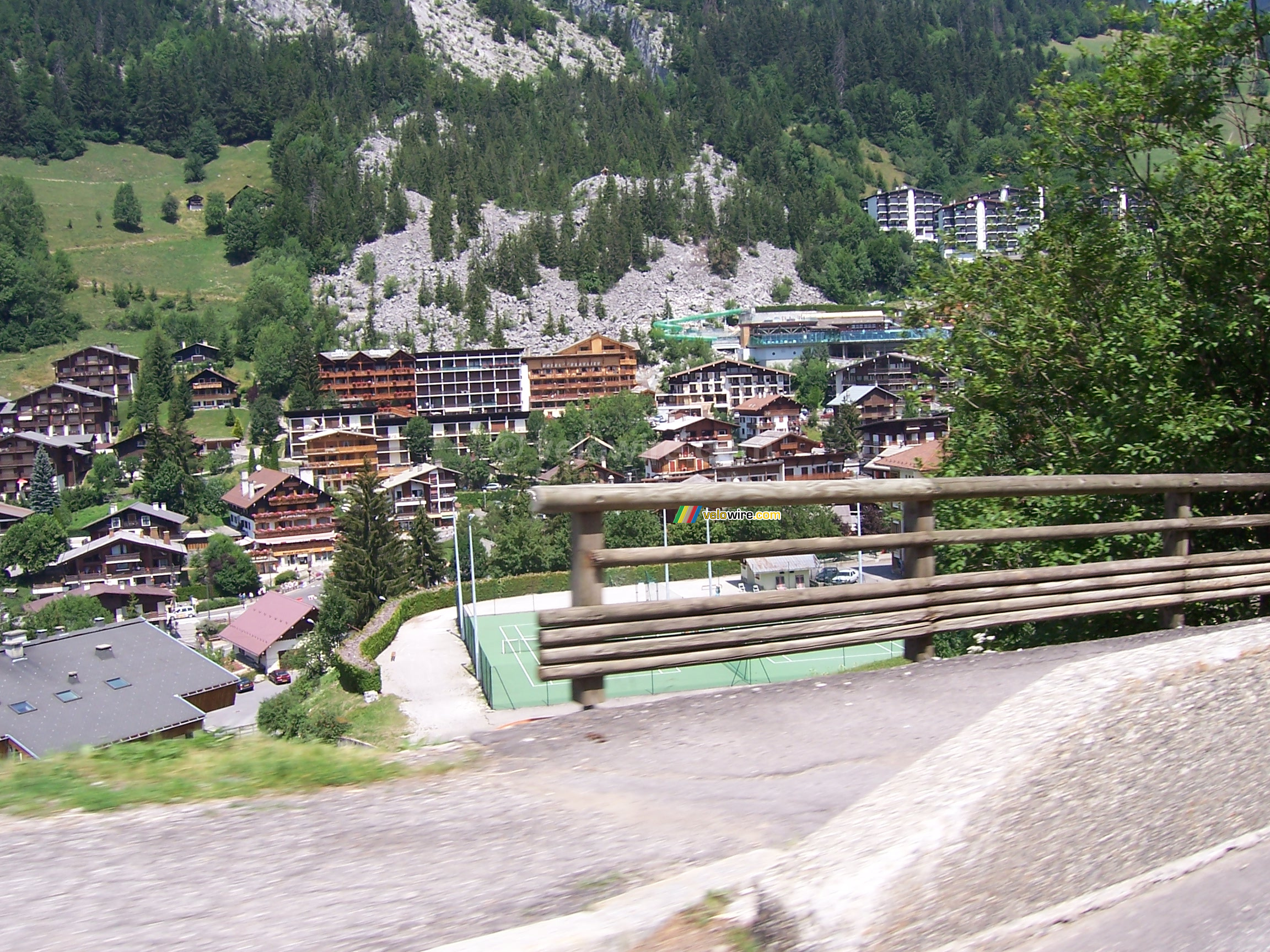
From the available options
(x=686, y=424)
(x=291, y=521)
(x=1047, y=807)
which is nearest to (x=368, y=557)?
(x=291, y=521)

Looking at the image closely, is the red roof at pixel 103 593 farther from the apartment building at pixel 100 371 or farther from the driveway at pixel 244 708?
the apartment building at pixel 100 371

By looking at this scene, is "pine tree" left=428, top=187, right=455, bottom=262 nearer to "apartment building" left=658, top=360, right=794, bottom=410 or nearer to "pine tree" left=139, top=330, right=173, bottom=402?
"pine tree" left=139, top=330, right=173, bottom=402

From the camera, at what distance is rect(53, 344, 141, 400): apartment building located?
308 feet

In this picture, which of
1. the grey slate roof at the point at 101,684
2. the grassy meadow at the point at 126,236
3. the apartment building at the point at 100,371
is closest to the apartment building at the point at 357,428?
the apartment building at the point at 100,371

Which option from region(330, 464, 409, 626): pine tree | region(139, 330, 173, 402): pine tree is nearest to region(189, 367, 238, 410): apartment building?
region(139, 330, 173, 402): pine tree

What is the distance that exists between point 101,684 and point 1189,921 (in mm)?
18263

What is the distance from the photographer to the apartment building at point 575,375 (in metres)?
95.4

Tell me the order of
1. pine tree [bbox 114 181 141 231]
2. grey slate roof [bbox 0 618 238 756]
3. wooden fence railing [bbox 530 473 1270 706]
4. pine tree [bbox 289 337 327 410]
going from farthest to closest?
1. pine tree [bbox 114 181 141 231]
2. pine tree [bbox 289 337 327 410]
3. grey slate roof [bbox 0 618 238 756]
4. wooden fence railing [bbox 530 473 1270 706]

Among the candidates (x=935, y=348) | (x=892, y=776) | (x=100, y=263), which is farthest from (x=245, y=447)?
(x=892, y=776)

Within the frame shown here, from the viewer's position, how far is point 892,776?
330 centimetres

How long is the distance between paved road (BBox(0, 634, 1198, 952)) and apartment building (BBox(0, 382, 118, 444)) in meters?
90.0

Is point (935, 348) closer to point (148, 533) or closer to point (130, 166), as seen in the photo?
point (148, 533)

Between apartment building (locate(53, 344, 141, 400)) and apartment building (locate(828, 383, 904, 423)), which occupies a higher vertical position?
apartment building (locate(53, 344, 141, 400))

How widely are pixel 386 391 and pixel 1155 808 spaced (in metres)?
94.3
